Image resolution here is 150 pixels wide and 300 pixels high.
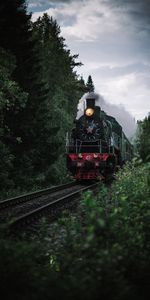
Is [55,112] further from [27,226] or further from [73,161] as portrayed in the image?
[27,226]

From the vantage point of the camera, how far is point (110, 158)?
2228 cm

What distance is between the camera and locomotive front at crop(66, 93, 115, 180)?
21.5 m

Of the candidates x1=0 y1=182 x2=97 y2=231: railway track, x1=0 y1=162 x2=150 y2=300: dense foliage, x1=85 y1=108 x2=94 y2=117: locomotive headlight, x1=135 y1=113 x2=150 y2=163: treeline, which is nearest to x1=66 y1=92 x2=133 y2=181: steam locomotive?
x1=85 y1=108 x2=94 y2=117: locomotive headlight

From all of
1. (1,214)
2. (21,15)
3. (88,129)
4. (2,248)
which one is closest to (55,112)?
(88,129)

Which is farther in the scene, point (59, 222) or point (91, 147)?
point (91, 147)

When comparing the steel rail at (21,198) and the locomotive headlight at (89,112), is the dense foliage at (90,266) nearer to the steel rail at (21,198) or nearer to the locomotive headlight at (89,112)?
the steel rail at (21,198)

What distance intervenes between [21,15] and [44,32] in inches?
639

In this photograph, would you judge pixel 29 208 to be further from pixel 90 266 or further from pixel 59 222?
pixel 90 266

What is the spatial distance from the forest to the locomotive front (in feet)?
5.23

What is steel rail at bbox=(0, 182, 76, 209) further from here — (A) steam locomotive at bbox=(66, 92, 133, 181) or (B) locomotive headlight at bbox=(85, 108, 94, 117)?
(B) locomotive headlight at bbox=(85, 108, 94, 117)

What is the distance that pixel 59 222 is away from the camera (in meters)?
7.74

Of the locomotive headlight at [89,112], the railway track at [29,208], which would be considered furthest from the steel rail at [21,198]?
the locomotive headlight at [89,112]

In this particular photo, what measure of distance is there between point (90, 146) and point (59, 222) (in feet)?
47.8

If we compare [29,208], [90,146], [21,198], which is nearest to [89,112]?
[90,146]
